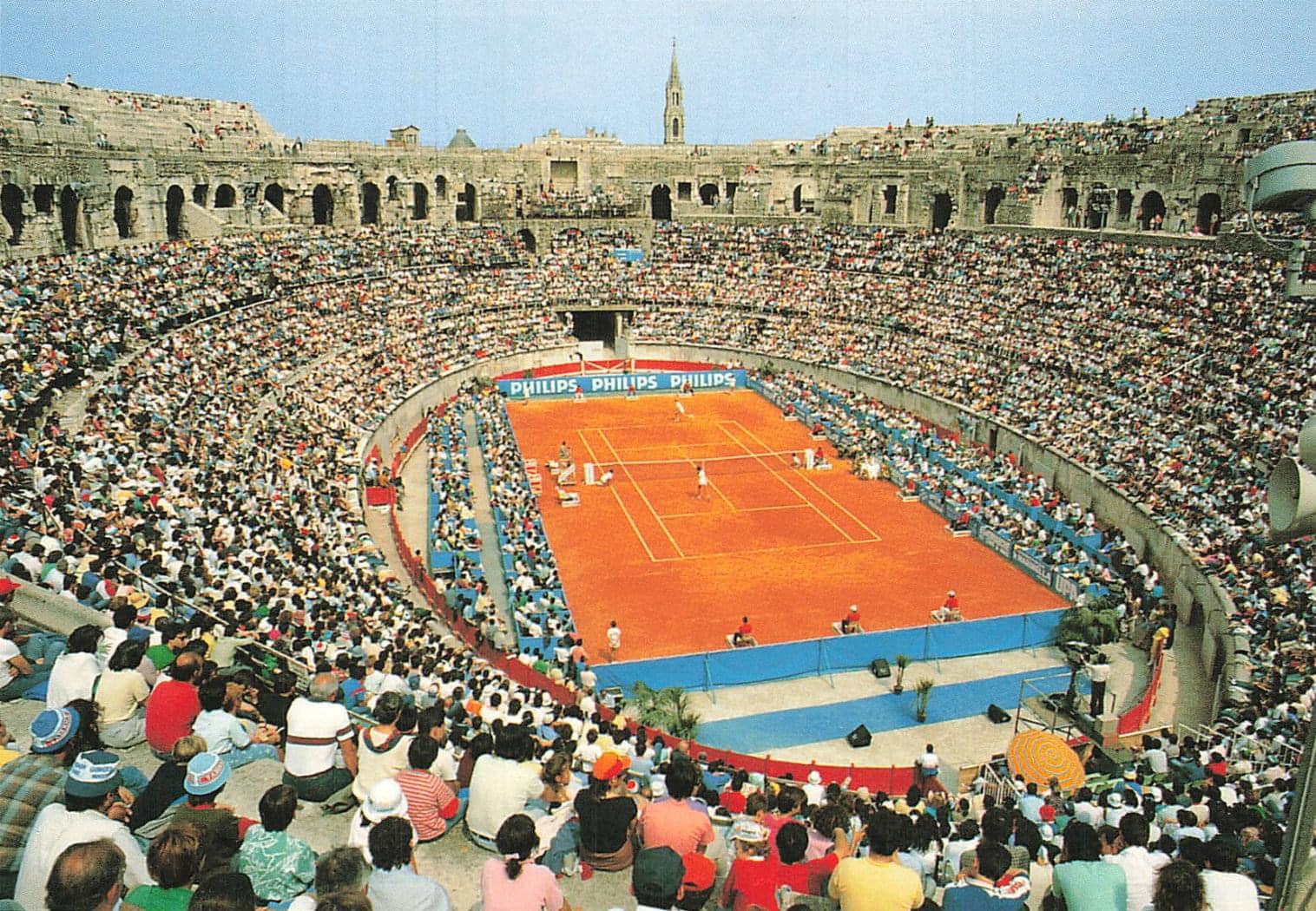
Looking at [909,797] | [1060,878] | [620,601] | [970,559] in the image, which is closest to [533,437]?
[620,601]

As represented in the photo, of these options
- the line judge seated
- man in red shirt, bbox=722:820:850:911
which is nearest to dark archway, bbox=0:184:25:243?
the line judge seated

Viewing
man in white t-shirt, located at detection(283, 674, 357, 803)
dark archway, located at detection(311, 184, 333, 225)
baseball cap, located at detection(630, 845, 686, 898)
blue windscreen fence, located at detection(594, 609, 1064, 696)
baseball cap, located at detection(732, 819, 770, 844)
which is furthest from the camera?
dark archway, located at detection(311, 184, 333, 225)

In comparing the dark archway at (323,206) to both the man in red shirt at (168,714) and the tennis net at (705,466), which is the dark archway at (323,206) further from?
the man in red shirt at (168,714)

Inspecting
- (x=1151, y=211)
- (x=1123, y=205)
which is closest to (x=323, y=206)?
(x=1123, y=205)

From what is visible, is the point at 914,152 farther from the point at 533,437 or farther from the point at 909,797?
the point at 909,797

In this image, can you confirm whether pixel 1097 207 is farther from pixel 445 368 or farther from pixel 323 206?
pixel 323 206

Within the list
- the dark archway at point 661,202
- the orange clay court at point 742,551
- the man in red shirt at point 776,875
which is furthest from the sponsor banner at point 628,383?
the man in red shirt at point 776,875

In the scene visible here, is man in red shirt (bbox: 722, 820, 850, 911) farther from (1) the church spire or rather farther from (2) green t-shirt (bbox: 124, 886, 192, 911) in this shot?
(1) the church spire
